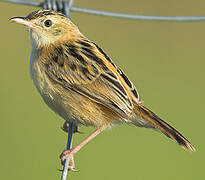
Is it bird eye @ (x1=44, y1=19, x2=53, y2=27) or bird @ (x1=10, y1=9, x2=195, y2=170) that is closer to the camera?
bird @ (x1=10, y1=9, x2=195, y2=170)

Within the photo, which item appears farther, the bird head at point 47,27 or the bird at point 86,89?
the bird head at point 47,27

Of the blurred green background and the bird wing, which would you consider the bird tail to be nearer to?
the bird wing

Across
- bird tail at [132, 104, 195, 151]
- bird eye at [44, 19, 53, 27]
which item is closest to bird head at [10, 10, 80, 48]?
bird eye at [44, 19, 53, 27]

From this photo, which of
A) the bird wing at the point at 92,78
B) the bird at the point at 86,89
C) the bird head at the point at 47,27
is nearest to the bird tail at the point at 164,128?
the bird at the point at 86,89

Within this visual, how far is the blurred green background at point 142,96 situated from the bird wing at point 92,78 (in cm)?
59

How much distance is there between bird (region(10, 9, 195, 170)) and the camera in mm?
4957

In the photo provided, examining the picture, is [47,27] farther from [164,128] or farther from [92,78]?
[164,128]

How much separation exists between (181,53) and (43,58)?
5893mm

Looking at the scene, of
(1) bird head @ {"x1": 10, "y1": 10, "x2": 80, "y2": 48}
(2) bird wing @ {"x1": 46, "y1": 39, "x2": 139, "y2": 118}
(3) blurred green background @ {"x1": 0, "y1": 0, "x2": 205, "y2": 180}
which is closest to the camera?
(2) bird wing @ {"x1": 46, "y1": 39, "x2": 139, "y2": 118}

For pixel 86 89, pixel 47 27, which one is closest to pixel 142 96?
pixel 47 27

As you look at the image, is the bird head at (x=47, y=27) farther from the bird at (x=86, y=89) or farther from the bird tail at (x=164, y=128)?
the bird tail at (x=164, y=128)

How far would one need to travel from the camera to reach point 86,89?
16.3 ft

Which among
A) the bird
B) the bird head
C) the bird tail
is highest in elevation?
the bird head

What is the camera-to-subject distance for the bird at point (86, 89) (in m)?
4.96
